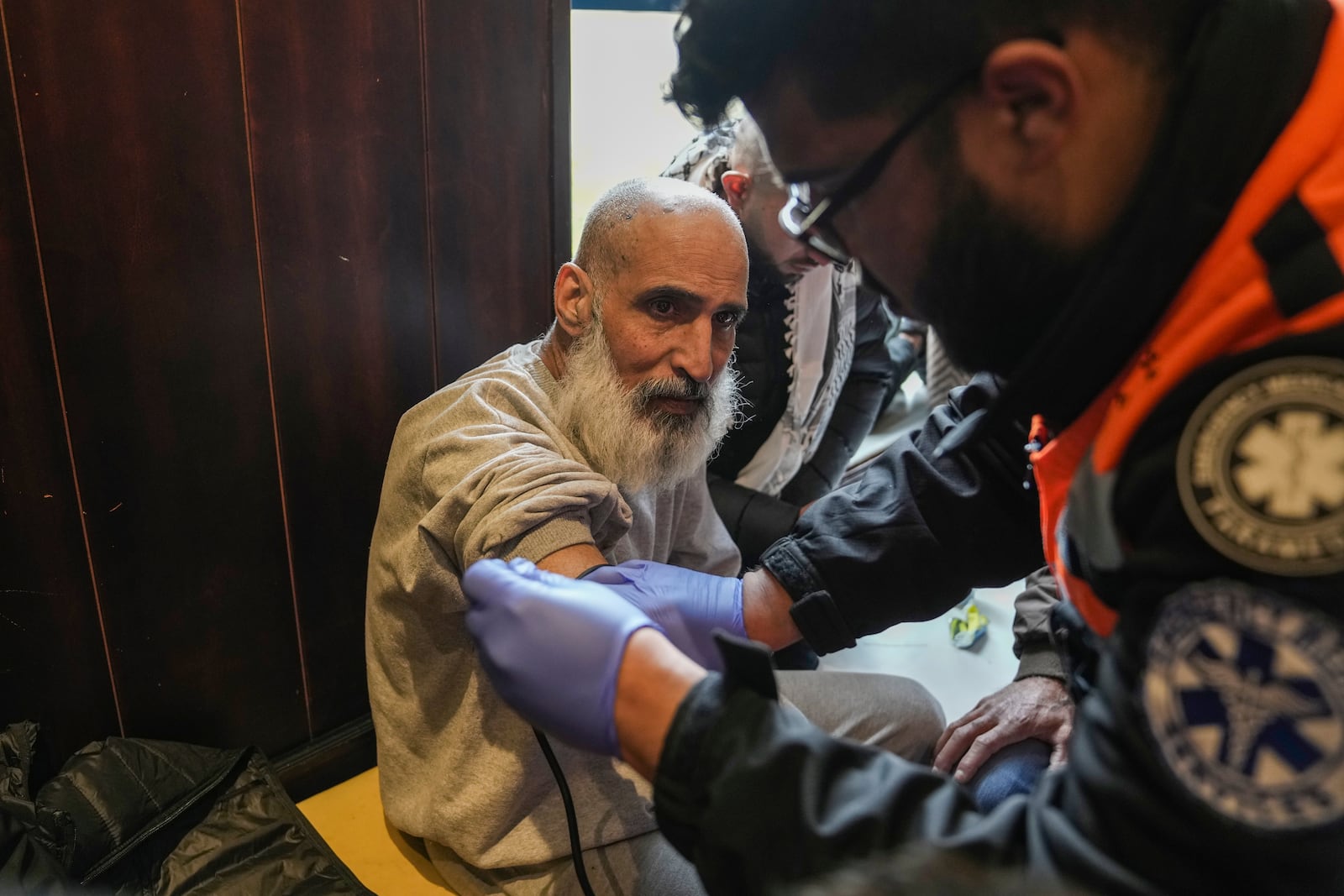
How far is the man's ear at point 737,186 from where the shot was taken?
1.82 m

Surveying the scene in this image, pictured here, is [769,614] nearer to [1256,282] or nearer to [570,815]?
[570,815]

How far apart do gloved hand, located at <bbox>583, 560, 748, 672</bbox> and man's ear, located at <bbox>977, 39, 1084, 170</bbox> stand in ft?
1.92

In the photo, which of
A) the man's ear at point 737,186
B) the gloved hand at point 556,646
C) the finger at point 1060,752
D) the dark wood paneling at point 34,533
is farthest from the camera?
the man's ear at point 737,186

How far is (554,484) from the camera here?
990mm

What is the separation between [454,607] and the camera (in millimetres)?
1103

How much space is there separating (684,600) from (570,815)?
0.96 ft

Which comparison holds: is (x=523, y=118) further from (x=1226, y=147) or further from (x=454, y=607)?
(x=1226, y=147)

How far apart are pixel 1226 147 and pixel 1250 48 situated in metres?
0.06

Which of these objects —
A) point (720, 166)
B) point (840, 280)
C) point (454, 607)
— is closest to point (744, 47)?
point (454, 607)

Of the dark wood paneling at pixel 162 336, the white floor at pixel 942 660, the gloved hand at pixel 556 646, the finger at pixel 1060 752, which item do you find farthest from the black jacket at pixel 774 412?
the gloved hand at pixel 556 646

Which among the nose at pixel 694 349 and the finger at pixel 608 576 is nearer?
the finger at pixel 608 576

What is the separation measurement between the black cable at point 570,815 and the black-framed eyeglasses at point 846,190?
0.62 metres

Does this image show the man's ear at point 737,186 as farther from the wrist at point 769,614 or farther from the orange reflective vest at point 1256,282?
the orange reflective vest at point 1256,282

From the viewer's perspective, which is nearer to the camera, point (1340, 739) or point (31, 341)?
point (1340, 739)
